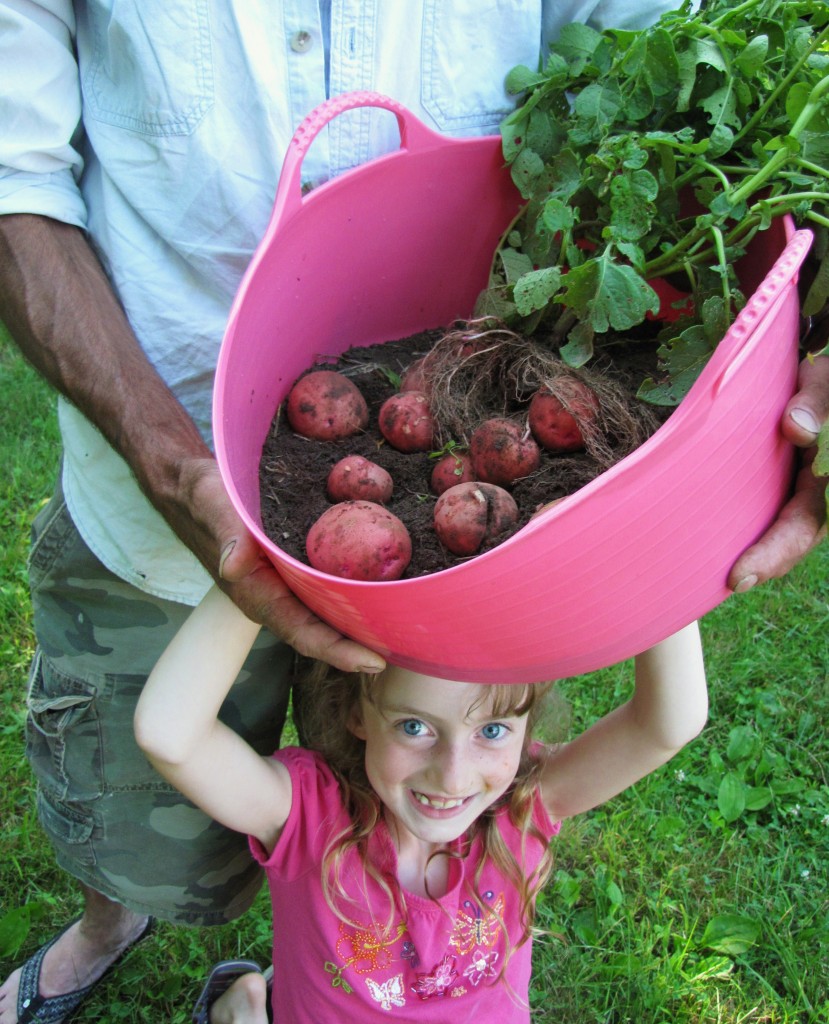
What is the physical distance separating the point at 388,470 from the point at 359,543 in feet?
0.87

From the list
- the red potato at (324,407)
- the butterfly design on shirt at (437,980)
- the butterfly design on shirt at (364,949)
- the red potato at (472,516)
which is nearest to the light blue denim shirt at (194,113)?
the red potato at (324,407)

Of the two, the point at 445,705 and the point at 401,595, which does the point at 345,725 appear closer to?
the point at 445,705

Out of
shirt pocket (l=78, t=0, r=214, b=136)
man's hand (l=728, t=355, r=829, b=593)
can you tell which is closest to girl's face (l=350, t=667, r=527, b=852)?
man's hand (l=728, t=355, r=829, b=593)

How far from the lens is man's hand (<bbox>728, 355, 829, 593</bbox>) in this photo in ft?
3.43

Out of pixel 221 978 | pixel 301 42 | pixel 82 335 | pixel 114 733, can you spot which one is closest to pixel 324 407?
pixel 82 335

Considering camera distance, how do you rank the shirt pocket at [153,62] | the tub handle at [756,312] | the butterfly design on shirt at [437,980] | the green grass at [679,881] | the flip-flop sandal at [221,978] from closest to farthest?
the tub handle at [756,312], the shirt pocket at [153,62], the butterfly design on shirt at [437,980], the flip-flop sandal at [221,978], the green grass at [679,881]

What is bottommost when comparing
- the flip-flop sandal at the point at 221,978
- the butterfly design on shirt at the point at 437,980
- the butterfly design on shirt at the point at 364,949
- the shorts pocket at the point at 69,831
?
the flip-flop sandal at the point at 221,978

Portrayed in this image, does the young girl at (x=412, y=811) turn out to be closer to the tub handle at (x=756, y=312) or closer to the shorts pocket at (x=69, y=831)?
the shorts pocket at (x=69, y=831)

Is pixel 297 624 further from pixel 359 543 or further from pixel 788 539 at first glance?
pixel 788 539

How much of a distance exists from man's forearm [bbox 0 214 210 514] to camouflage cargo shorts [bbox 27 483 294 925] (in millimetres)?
343

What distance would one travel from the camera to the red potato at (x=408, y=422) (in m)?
1.35

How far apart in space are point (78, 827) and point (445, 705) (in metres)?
0.83

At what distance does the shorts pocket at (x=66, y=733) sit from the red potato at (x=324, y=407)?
A: 0.69m

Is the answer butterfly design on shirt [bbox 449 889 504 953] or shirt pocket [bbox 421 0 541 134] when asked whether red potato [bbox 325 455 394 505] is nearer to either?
shirt pocket [bbox 421 0 541 134]
